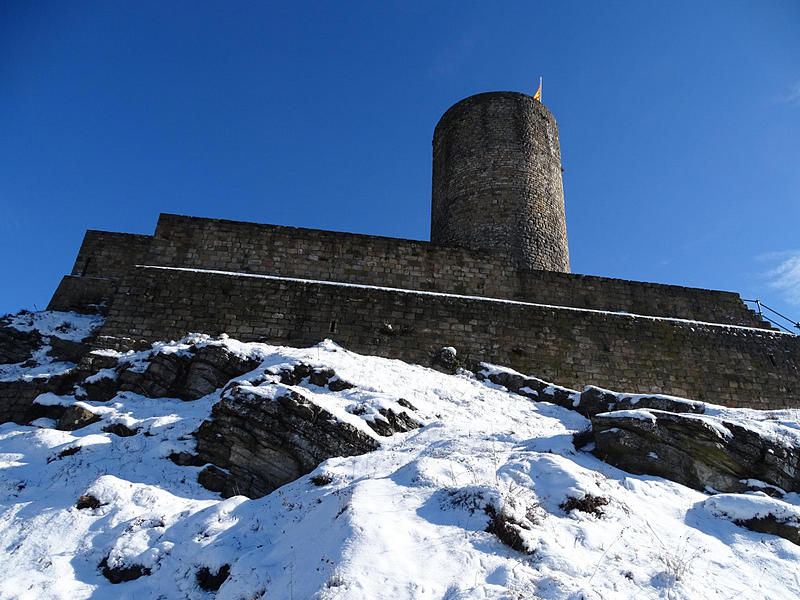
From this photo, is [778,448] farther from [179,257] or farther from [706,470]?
[179,257]

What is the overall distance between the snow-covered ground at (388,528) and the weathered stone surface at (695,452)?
270 millimetres

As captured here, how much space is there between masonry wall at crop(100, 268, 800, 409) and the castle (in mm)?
33

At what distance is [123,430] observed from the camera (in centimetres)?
883

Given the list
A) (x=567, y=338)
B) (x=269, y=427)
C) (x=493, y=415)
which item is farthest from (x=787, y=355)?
(x=269, y=427)

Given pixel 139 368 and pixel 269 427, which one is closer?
pixel 269 427

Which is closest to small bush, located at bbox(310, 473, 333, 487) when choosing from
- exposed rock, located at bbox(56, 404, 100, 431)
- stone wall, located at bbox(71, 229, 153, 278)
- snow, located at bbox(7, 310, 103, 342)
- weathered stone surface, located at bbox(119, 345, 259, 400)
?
weathered stone surface, located at bbox(119, 345, 259, 400)

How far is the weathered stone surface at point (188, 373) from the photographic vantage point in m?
10.4

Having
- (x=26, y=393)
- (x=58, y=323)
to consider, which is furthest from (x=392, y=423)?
(x=58, y=323)

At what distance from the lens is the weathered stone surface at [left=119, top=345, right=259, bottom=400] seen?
34.2 feet

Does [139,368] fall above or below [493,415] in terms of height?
above

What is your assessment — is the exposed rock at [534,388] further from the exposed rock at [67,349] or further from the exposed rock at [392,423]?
the exposed rock at [67,349]

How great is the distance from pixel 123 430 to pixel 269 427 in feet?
9.64

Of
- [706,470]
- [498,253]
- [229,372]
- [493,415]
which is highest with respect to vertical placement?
[498,253]

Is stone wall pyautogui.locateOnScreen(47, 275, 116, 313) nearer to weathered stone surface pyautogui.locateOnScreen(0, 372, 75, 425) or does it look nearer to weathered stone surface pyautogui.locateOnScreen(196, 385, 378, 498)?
weathered stone surface pyautogui.locateOnScreen(0, 372, 75, 425)
